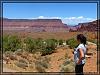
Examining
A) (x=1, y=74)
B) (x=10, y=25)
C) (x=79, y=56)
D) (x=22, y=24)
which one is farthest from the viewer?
(x=22, y=24)

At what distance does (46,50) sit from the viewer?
2542cm

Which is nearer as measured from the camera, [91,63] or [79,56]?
[79,56]

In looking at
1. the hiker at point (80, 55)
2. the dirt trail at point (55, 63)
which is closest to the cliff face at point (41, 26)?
the dirt trail at point (55, 63)

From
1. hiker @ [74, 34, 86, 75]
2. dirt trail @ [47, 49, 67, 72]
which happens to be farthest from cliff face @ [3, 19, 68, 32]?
hiker @ [74, 34, 86, 75]

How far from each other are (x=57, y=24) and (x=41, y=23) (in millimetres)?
7149

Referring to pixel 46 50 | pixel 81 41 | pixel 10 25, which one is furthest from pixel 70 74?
pixel 10 25

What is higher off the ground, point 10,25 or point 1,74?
point 10,25

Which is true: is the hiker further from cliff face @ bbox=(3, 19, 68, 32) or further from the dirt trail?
cliff face @ bbox=(3, 19, 68, 32)

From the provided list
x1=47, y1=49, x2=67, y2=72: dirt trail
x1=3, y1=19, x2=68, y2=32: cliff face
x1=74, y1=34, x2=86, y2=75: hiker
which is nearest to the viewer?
x1=74, y1=34, x2=86, y2=75: hiker

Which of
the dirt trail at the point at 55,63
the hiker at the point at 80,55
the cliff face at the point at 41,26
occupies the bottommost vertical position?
the dirt trail at the point at 55,63

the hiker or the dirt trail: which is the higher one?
the hiker

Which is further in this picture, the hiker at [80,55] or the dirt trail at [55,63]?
the dirt trail at [55,63]

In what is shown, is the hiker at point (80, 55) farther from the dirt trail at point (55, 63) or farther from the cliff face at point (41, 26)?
the cliff face at point (41, 26)

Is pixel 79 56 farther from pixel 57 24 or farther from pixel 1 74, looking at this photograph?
pixel 57 24
